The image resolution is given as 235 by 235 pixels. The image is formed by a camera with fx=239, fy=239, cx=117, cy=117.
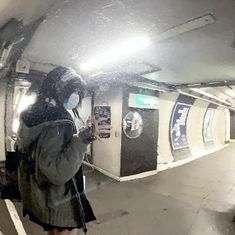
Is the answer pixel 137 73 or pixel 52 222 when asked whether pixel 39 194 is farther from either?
pixel 137 73

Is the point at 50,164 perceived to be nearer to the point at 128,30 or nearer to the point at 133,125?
the point at 128,30

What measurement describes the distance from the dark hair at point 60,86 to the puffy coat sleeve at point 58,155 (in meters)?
0.13

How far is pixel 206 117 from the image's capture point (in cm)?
775

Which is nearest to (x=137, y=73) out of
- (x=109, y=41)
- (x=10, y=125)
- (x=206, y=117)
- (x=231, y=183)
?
(x=109, y=41)

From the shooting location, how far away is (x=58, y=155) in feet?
2.96

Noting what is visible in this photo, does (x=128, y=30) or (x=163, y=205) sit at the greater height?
(x=128, y=30)

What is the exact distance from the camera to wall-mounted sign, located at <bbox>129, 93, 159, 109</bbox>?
13.5 ft

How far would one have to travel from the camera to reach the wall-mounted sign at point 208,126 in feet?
25.4

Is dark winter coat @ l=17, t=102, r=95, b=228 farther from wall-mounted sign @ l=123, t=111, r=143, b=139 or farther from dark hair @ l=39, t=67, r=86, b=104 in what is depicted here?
wall-mounted sign @ l=123, t=111, r=143, b=139

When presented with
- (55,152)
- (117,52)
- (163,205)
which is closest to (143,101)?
(163,205)

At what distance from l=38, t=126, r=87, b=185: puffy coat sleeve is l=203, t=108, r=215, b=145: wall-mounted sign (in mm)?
7338

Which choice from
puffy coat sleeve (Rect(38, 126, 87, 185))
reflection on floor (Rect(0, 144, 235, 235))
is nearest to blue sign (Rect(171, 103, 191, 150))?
reflection on floor (Rect(0, 144, 235, 235))

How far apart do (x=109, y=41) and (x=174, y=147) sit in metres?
4.10

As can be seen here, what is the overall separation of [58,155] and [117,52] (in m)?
1.49
